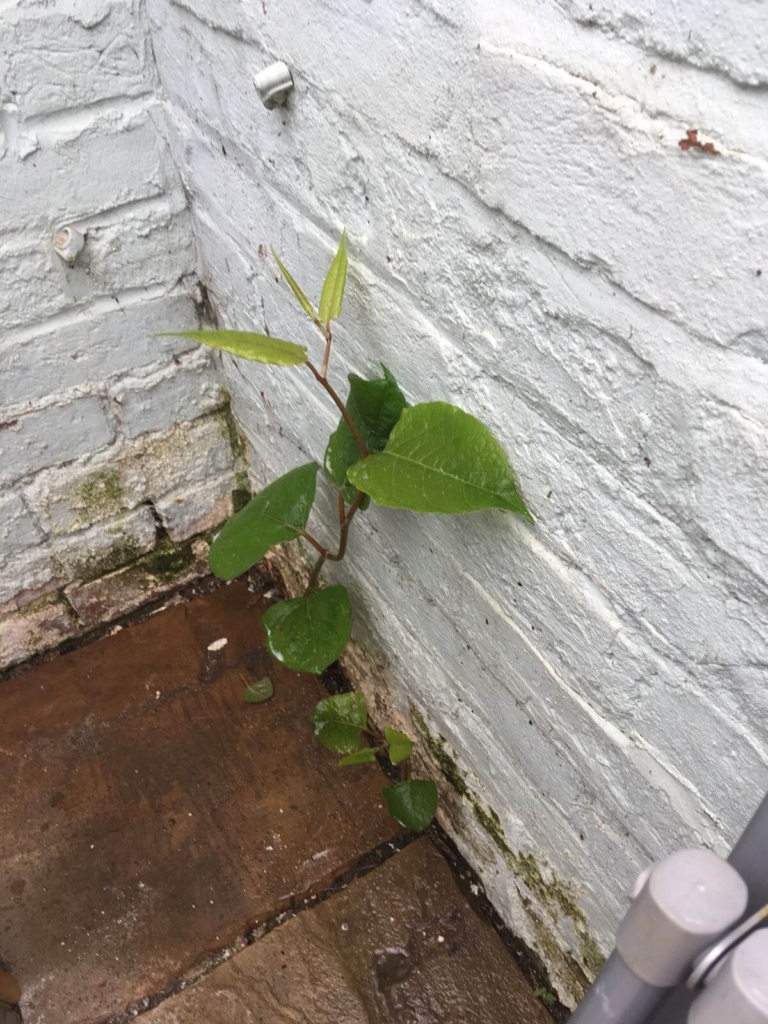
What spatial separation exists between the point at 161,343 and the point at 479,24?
0.97 m

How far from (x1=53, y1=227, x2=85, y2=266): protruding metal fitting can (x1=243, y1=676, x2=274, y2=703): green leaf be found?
864 millimetres

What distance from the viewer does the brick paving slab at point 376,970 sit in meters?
1.21

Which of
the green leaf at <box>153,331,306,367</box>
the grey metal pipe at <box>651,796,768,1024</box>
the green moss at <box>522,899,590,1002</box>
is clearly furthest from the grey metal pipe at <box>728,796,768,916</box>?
the green moss at <box>522,899,590,1002</box>

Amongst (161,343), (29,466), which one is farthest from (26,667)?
(161,343)

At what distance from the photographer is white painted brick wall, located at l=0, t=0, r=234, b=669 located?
1119 millimetres

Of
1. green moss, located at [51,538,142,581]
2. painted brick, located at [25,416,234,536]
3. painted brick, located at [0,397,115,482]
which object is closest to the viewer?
painted brick, located at [0,397,115,482]

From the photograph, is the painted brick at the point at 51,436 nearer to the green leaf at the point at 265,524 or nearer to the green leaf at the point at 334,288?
the green leaf at the point at 265,524

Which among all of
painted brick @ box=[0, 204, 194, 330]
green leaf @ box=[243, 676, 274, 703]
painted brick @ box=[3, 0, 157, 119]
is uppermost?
painted brick @ box=[3, 0, 157, 119]

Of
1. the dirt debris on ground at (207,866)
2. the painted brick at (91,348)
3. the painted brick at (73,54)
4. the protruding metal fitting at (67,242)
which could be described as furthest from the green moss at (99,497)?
the painted brick at (73,54)

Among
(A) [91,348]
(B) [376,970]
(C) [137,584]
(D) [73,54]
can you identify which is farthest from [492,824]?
(D) [73,54]

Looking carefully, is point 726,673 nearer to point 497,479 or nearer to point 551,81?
point 497,479

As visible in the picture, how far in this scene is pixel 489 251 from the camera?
2.24ft

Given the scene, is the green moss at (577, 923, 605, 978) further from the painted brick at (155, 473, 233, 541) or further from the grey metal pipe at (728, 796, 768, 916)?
the painted brick at (155, 473, 233, 541)

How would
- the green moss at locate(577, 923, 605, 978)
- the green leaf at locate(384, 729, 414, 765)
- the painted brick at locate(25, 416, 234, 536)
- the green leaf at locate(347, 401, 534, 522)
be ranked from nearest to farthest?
the green leaf at locate(347, 401, 534, 522) < the green moss at locate(577, 923, 605, 978) < the green leaf at locate(384, 729, 414, 765) < the painted brick at locate(25, 416, 234, 536)
